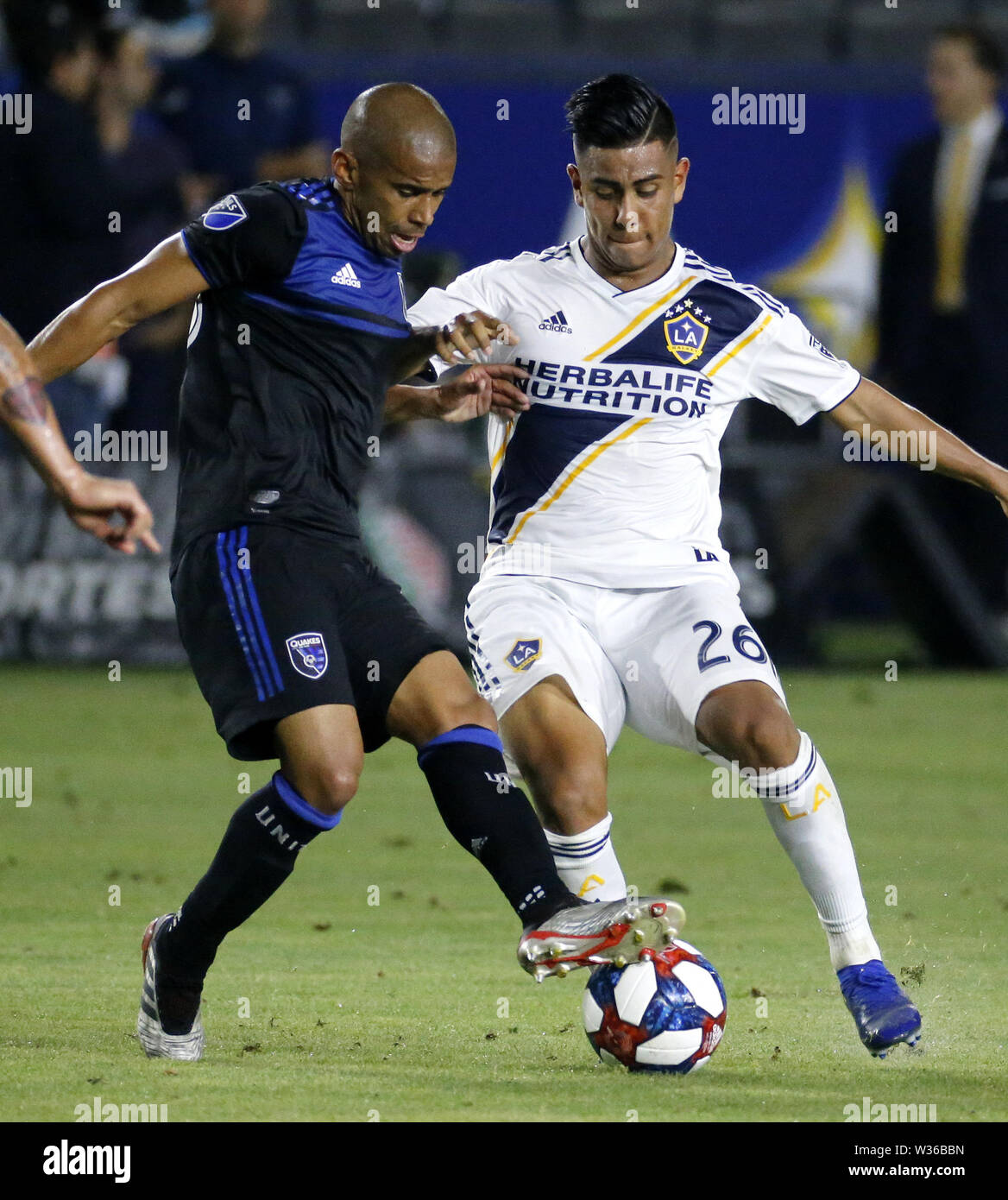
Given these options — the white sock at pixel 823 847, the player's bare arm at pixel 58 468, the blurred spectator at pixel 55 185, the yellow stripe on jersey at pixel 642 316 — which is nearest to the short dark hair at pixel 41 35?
the blurred spectator at pixel 55 185

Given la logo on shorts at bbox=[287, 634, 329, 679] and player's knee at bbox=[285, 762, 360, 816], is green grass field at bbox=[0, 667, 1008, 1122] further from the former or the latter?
la logo on shorts at bbox=[287, 634, 329, 679]

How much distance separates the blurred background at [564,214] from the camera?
13.5 metres

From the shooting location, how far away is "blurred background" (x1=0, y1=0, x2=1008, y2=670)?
13508 mm

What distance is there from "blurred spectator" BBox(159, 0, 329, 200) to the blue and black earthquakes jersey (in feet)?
28.5

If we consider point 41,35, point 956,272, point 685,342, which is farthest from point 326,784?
point 956,272

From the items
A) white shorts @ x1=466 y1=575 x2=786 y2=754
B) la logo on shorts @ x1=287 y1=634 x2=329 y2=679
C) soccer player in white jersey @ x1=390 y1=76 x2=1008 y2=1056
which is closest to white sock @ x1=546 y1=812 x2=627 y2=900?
soccer player in white jersey @ x1=390 y1=76 x2=1008 y2=1056

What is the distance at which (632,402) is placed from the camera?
5629 mm

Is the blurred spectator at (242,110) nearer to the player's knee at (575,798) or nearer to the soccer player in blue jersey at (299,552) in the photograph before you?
the soccer player in blue jersey at (299,552)

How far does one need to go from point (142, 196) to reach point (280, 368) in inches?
375

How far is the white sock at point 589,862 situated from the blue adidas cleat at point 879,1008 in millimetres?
607

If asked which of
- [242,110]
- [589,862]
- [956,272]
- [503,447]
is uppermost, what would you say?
[242,110]

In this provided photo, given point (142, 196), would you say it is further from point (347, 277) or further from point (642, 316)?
point (347, 277)
